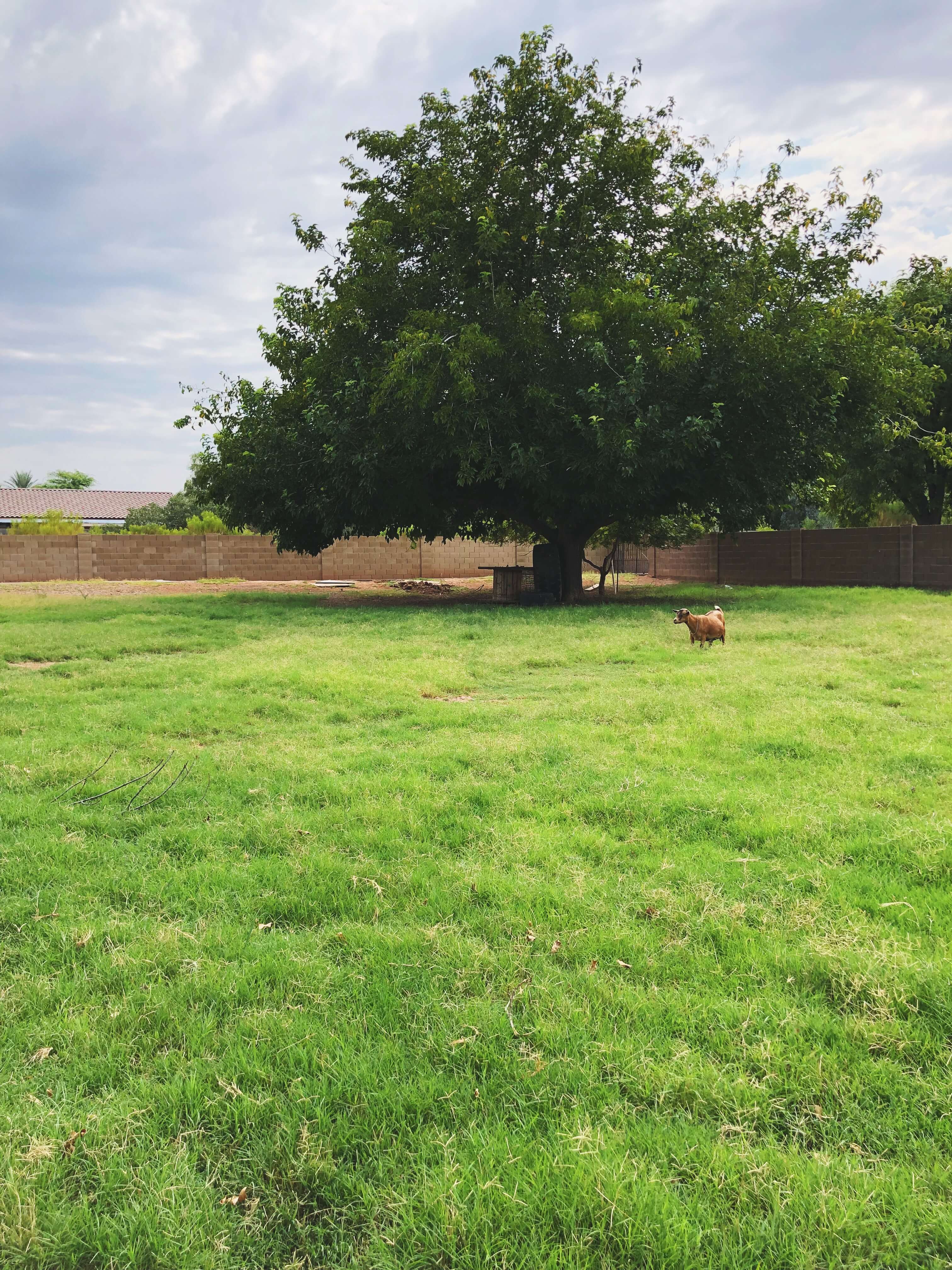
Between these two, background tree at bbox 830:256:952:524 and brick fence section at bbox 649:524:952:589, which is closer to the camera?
background tree at bbox 830:256:952:524

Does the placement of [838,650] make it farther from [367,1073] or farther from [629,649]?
[367,1073]

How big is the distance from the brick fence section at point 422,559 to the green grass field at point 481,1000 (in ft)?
61.4

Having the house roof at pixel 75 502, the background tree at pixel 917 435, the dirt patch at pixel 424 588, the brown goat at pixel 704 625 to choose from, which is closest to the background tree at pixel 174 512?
the house roof at pixel 75 502

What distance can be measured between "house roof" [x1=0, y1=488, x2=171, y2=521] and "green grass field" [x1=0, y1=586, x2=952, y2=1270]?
201 feet

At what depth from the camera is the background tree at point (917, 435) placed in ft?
66.8

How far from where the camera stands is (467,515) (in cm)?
2164

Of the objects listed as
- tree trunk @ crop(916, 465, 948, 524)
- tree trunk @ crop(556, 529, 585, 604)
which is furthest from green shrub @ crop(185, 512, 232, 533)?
tree trunk @ crop(916, 465, 948, 524)

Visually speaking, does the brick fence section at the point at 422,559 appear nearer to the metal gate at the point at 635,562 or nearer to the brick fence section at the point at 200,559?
the brick fence section at the point at 200,559

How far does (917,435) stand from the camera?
26766 mm

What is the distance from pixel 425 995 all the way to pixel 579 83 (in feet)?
66.5

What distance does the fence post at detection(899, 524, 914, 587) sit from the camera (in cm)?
2245

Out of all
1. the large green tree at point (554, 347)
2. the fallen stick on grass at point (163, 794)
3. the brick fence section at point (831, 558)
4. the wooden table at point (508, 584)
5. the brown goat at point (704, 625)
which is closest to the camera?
the fallen stick on grass at point (163, 794)

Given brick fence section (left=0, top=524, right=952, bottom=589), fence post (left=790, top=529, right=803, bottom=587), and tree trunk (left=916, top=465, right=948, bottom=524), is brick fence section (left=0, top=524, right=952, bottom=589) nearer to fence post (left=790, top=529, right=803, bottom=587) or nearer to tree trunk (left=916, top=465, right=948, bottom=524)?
fence post (left=790, top=529, right=803, bottom=587)

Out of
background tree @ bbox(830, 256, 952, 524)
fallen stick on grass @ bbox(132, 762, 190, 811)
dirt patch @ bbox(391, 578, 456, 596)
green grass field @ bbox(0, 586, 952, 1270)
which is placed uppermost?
background tree @ bbox(830, 256, 952, 524)
